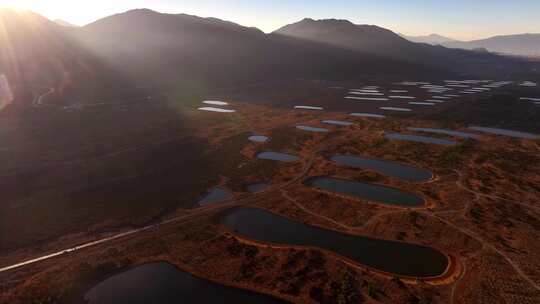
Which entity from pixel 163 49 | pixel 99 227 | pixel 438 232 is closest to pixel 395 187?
pixel 438 232

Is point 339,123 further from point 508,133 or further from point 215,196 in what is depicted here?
point 215,196

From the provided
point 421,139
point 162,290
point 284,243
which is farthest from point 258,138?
point 162,290

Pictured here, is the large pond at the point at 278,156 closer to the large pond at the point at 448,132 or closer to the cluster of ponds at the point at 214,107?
the large pond at the point at 448,132

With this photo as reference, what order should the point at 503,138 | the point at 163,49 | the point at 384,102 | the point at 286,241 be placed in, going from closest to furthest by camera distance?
the point at 286,241 < the point at 503,138 < the point at 384,102 < the point at 163,49

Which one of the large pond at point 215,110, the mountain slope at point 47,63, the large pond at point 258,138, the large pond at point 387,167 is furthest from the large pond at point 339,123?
the mountain slope at point 47,63

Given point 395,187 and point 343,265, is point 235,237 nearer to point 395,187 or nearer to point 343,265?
point 343,265

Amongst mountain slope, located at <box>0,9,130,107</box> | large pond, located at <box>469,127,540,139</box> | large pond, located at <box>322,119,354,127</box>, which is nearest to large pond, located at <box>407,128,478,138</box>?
large pond, located at <box>469,127,540,139</box>
